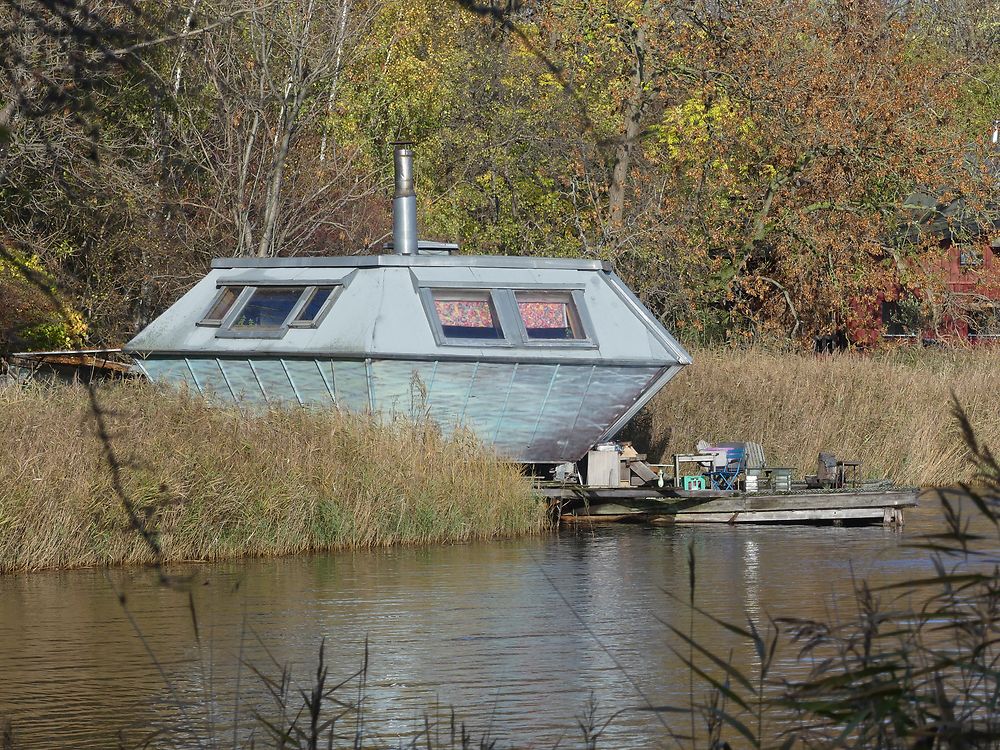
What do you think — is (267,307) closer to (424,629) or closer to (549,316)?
(549,316)

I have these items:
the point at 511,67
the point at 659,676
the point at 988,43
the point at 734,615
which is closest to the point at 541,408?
the point at 734,615

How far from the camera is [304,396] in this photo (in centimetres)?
1820

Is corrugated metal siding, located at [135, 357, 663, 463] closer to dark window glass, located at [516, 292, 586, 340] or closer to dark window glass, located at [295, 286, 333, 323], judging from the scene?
dark window glass, located at [516, 292, 586, 340]

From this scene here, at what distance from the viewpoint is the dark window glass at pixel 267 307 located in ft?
61.1

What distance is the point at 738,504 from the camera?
60.6 ft

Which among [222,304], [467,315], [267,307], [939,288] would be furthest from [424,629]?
[939,288]

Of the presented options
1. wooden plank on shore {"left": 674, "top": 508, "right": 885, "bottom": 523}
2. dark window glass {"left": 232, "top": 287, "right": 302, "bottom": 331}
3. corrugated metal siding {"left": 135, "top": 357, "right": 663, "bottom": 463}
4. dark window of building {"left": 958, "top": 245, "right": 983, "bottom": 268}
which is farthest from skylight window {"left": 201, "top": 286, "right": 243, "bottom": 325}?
dark window of building {"left": 958, "top": 245, "right": 983, "bottom": 268}

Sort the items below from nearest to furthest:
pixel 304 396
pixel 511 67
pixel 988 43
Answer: pixel 304 396
pixel 511 67
pixel 988 43

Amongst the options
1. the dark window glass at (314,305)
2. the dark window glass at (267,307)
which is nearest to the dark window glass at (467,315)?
the dark window glass at (314,305)

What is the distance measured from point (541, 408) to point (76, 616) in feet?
23.0

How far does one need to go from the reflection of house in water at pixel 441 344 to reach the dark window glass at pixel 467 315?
15mm

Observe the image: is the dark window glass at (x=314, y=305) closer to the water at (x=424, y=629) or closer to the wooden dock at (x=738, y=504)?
the wooden dock at (x=738, y=504)

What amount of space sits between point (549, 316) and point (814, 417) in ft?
16.6

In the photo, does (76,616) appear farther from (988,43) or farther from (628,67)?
(988,43)
